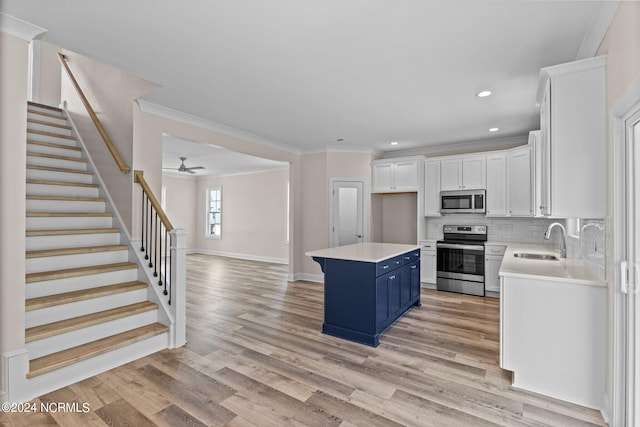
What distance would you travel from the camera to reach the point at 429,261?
5.43 m

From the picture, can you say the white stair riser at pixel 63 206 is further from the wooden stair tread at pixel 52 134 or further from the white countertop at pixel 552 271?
the white countertop at pixel 552 271

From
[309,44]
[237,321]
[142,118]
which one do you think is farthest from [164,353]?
[309,44]

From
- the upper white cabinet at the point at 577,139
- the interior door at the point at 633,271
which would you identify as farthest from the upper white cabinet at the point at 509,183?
the interior door at the point at 633,271

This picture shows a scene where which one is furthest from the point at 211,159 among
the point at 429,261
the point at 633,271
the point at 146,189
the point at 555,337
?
the point at 633,271

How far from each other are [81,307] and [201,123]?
2.68 m

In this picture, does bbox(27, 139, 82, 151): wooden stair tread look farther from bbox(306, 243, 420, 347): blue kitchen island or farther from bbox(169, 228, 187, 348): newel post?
bbox(306, 243, 420, 347): blue kitchen island

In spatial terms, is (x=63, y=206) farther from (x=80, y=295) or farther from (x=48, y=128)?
(x=48, y=128)

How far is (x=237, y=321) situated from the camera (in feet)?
12.5

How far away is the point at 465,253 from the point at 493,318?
1.34 metres

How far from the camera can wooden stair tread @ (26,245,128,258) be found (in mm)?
2906

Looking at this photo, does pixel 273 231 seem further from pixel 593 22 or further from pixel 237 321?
pixel 593 22

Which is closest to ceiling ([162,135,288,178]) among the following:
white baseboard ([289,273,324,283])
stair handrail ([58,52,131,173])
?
stair handrail ([58,52,131,173])

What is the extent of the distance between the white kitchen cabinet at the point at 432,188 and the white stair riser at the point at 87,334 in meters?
4.57

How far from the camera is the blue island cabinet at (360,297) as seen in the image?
3.14 metres
